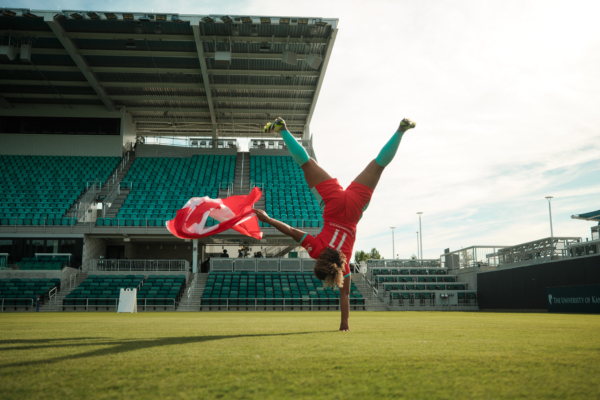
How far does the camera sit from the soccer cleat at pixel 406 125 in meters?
5.53

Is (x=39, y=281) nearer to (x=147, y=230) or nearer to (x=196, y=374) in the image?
(x=147, y=230)

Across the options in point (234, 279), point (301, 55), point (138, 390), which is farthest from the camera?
point (301, 55)

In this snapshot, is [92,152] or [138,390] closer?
[138,390]

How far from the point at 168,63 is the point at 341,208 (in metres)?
23.3

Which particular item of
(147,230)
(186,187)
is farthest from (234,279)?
(186,187)

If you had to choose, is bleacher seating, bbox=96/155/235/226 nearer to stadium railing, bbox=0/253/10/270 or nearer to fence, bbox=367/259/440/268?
stadium railing, bbox=0/253/10/270

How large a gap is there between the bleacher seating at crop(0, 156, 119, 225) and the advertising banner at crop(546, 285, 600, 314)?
21655mm

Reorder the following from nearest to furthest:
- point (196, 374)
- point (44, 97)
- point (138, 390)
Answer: point (138, 390) < point (196, 374) < point (44, 97)

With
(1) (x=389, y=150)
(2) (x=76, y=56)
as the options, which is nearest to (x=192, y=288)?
(2) (x=76, y=56)

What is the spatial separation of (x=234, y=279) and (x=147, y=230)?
5.21 m

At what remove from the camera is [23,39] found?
77.0 ft

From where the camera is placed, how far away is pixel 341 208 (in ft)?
17.8

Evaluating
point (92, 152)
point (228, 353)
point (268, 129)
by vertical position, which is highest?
point (92, 152)

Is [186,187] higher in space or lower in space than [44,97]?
lower
